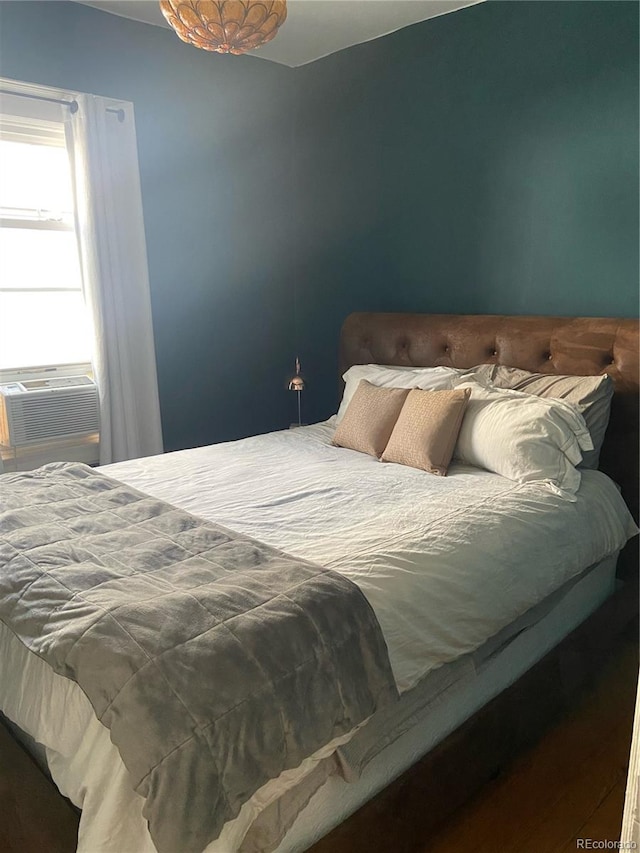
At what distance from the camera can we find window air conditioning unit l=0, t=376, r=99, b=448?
3066 millimetres

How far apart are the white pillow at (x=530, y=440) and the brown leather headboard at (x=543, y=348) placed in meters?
0.29

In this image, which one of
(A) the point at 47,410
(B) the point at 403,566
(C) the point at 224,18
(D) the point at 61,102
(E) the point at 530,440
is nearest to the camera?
(B) the point at 403,566

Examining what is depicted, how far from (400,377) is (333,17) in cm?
181

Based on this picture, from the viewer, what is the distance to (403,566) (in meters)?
1.57

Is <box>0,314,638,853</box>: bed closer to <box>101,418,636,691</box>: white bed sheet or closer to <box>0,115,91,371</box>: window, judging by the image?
<box>101,418,636,691</box>: white bed sheet

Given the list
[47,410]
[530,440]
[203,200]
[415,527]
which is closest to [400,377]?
[530,440]

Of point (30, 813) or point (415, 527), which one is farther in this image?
point (415, 527)

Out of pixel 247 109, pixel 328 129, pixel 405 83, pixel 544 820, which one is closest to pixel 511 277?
pixel 405 83

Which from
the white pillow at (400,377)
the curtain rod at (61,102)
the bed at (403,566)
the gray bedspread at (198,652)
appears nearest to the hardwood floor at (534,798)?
the bed at (403,566)

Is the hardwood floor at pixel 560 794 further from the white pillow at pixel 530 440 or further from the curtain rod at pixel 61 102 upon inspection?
the curtain rod at pixel 61 102

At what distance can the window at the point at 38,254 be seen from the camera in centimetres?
309

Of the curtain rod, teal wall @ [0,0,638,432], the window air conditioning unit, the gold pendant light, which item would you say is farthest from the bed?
the curtain rod

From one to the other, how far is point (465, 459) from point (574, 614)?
2.16 ft

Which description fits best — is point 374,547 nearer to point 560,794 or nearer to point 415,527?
point 415,527
